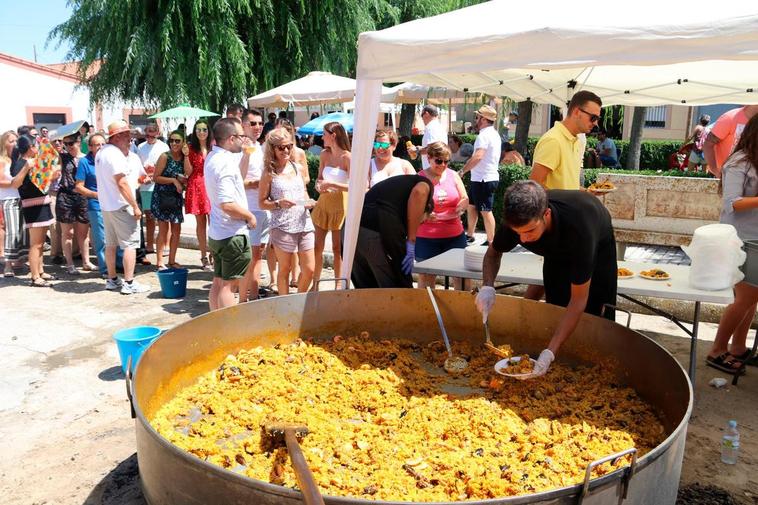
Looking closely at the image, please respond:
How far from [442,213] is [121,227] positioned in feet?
11.2

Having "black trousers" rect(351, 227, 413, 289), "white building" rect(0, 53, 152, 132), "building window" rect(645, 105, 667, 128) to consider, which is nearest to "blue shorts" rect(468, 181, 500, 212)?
"black trousers" rect(351, 227, 413, 289)

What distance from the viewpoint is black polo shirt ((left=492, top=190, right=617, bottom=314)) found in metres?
3.03

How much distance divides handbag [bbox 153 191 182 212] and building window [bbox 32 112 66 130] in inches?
1033

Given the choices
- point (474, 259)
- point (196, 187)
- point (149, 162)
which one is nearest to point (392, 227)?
point (474, 259)

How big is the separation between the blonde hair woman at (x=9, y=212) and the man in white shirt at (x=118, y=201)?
1.25 m

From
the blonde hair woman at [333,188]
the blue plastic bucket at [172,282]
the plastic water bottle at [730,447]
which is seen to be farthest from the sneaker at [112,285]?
the plastic water bottle at [730,447]

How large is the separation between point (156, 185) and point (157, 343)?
4.85 m

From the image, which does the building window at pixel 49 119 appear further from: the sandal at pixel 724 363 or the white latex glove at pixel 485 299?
the sandal at pixel 724 363

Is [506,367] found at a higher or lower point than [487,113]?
lower

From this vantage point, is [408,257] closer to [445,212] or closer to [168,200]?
[445,212]

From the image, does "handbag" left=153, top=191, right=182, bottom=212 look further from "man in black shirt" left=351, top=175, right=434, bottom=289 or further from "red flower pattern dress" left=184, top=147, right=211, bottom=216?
"man in black shirt" left=351, top=175, right=434, bottom=289

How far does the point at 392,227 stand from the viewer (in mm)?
4188

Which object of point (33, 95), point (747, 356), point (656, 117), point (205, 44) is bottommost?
point (747, 356)

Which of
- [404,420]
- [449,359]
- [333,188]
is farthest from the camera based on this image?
[333,188]
